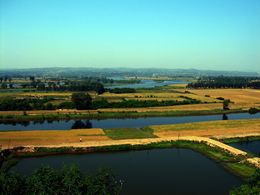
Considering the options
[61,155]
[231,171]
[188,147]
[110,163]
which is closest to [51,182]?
[110,163]

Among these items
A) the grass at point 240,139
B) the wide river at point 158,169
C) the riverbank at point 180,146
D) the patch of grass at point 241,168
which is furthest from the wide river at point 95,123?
the patch of grass at point 241,168

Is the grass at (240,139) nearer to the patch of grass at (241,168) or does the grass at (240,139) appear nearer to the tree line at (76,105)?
A: the patch of grass at (241,168)

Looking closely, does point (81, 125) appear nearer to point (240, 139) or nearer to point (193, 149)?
point (193, 149)

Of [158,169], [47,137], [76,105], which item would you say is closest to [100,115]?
[76,105]

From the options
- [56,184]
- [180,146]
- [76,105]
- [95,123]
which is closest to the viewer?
[56,184]

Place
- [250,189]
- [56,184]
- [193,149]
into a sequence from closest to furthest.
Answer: [56,184] → [250,189] → [193,149]

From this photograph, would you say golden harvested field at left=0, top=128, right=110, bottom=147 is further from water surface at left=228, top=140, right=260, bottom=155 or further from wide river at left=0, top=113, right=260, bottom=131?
water surface at left=228, top=140, right=260, bottom=155

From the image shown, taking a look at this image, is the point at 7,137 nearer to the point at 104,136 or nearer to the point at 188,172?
the point at 104,136
